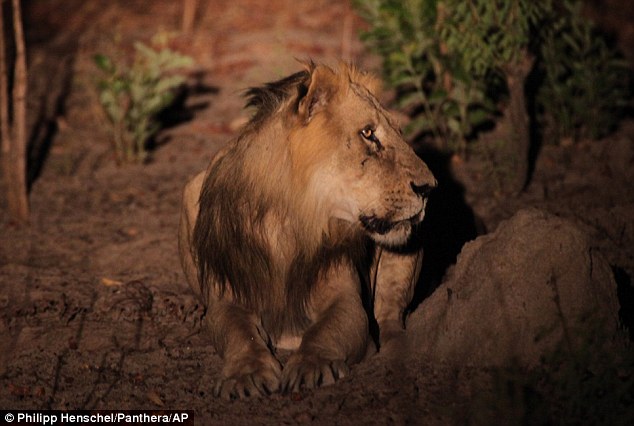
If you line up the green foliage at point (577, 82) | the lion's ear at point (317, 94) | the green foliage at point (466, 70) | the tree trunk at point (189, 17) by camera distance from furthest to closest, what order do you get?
the tree trunk at point (189, 17) < the green foliage at point (577, 82) < the green foliage at point (466, 70) < the lion's ear at point (317, 94)

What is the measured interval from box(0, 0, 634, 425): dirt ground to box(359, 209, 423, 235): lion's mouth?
633mm

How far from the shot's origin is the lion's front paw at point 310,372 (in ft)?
12.6

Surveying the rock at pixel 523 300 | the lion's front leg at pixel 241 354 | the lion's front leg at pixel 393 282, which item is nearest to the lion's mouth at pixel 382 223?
the rock at pixel 523 300

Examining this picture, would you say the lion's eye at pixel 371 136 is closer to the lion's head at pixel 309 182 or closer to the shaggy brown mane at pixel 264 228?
the lion's head at pixel 309 182

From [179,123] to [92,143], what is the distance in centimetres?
86

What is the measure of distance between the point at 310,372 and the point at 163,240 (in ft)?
8.40

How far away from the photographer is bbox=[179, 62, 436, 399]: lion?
13.2ft

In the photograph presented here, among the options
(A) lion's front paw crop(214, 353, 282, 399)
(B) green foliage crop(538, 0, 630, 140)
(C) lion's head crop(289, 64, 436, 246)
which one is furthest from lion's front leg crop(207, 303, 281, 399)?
(B) green foliage crop(538, 0, 630, 140)

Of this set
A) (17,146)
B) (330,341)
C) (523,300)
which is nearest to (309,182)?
(330,341)

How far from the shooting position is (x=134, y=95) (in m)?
7.57

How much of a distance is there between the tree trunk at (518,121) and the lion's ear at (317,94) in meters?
2.64

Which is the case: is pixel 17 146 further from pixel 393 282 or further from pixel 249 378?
pixel 249 378

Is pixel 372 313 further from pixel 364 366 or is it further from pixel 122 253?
pixel 122 253

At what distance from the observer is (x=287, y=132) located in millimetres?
4102
